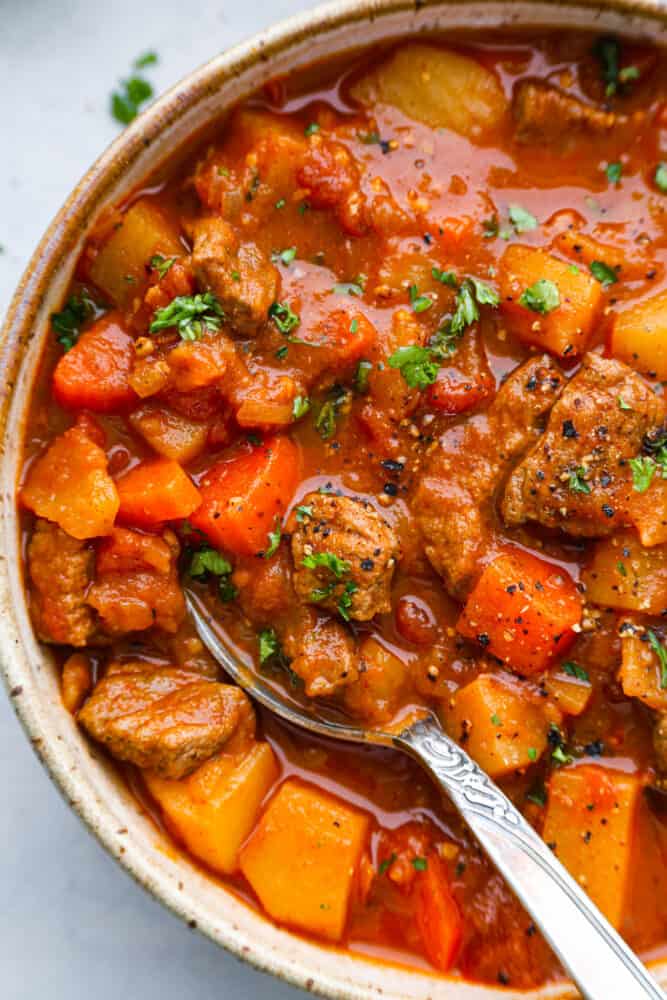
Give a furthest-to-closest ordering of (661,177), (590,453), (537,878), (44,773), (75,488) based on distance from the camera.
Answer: (44,773), (661,177), (590,453), (75,488), (537,878)

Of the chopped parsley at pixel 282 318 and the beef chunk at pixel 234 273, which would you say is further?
the chopped parsley at pixel 282 318

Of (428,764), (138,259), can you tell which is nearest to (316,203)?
(138,259)

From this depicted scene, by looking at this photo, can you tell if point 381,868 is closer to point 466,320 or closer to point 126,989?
point 126,989

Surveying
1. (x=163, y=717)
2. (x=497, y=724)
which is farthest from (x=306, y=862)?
(x=497, y=724)

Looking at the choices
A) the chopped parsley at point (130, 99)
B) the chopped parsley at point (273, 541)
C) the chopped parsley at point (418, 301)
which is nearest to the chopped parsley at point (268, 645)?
the chopped parsley at point (273, 541)

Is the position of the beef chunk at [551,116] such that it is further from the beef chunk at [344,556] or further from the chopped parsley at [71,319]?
the chopped parsley at [71,319]

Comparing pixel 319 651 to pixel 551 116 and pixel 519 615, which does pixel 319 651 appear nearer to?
pixel 519 615
